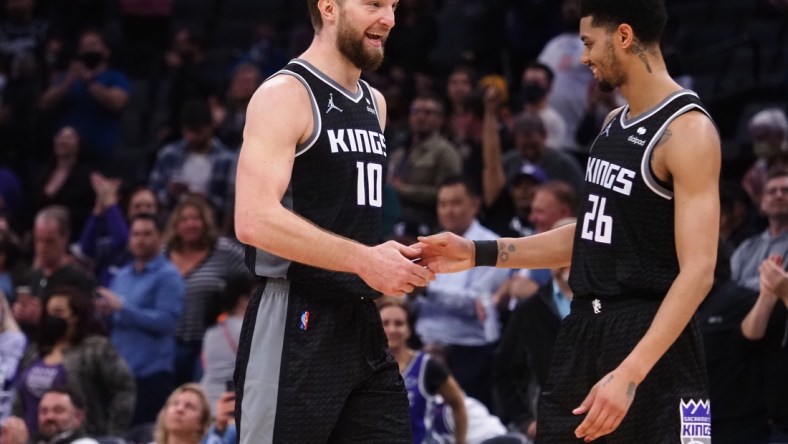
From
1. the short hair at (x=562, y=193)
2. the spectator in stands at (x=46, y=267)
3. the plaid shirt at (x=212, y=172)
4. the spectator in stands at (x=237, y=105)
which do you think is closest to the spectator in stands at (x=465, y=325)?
the short hair at (x=562, y=193)

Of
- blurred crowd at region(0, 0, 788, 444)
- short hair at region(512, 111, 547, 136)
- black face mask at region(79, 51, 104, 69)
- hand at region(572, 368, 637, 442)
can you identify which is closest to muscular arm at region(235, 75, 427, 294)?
hand at region(572, 368, 637, 442)

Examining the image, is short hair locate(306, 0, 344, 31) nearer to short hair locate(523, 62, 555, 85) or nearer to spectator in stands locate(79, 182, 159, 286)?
spectator in stands locate(79, 182, 159, 286)

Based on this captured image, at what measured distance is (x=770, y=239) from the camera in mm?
8711

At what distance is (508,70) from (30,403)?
678 centimetres

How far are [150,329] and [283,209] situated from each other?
5619mm

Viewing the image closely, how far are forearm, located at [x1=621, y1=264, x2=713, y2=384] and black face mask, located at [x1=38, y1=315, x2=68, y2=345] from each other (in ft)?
19.1

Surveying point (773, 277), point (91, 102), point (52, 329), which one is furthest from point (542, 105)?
point (773, 277)

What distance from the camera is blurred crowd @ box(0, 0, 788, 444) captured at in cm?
864

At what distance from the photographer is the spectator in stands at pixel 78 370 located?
9.68 meters

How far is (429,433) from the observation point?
864 cm

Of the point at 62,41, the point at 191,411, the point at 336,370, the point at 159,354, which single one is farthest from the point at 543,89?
the point at 336,370

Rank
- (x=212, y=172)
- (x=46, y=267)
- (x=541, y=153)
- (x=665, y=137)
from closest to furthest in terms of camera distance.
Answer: (x=665, y=137) < (x=541, y=153) < (x=46, y=267) < (x=212, y=172)

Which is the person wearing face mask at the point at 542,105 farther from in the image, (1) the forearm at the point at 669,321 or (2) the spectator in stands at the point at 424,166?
(1) the forearm at the point at 669,321

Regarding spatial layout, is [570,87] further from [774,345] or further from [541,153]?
[774,345]
